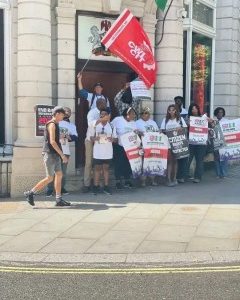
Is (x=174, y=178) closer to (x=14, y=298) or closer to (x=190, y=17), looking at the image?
(x=190, y=17)

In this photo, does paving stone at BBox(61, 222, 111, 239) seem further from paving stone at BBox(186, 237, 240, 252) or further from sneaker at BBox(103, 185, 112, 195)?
sneaker at BBox(103, 185, 112, 195)

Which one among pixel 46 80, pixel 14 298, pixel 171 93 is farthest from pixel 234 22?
pixel 14 298

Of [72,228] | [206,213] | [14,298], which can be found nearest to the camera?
[14,298]

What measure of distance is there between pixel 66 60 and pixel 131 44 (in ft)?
4.77

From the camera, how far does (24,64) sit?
9.97 metres

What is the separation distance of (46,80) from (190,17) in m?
4.91

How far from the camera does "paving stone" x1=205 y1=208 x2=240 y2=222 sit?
25.9ft

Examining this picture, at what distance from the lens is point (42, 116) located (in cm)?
981

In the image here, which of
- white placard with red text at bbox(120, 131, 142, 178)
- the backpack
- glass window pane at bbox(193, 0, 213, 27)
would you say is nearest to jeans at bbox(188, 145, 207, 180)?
white placard with red text at bbox(120, 131, 142, 178)

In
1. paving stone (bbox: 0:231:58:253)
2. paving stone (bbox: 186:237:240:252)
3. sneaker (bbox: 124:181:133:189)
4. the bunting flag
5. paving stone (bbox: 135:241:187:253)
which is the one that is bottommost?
paving stone (bbox: 0:231:58:253)

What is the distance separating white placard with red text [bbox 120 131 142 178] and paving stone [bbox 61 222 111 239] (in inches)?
112

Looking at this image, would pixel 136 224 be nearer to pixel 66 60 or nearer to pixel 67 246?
pixel 67 246

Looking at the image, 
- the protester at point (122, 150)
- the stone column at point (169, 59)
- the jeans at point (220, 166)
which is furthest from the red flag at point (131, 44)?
the jeans at point (220, 166)

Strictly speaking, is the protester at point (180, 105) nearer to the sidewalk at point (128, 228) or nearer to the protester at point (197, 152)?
the protester at point (197, 152)
